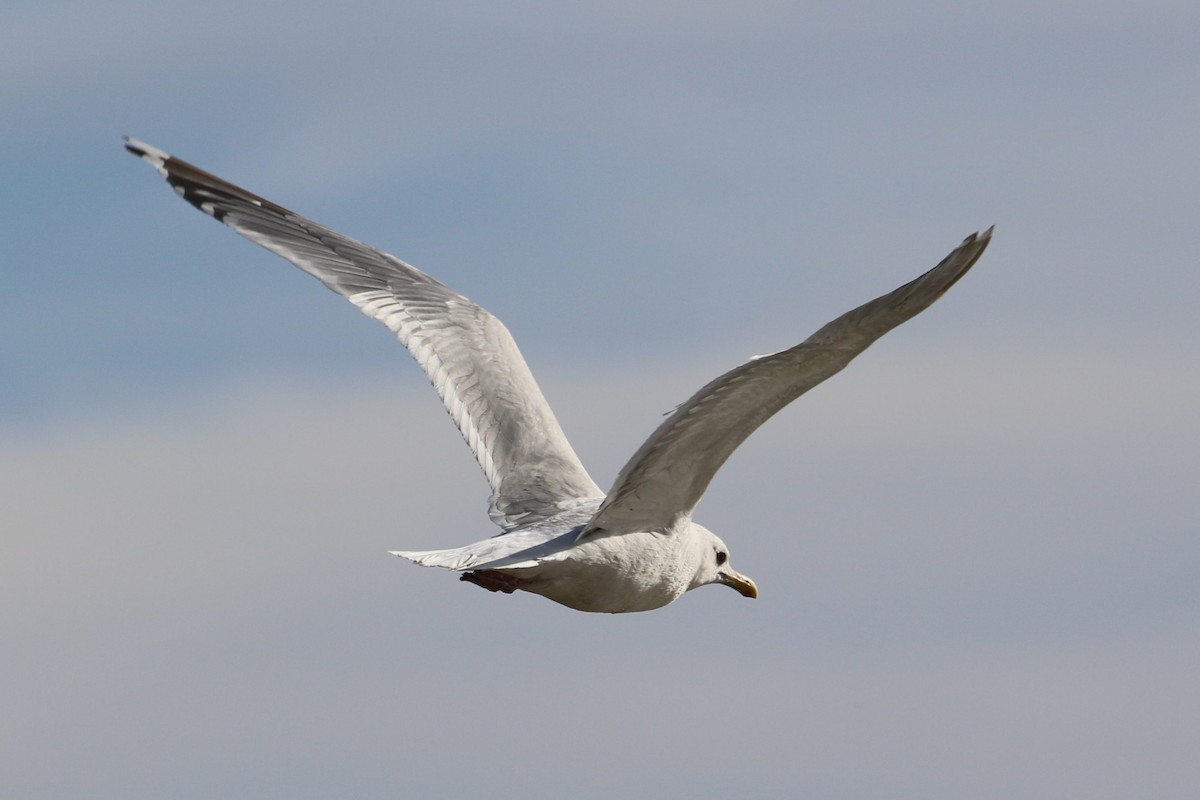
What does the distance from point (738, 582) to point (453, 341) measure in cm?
344

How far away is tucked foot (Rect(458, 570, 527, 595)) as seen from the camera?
1175 cm

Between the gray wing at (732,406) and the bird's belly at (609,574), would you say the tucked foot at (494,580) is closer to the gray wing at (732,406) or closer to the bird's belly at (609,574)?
the bird's belly at (609,574)

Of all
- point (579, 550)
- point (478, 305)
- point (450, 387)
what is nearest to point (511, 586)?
point (579, 550)

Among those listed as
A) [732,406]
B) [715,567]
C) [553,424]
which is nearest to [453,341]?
[553,424]

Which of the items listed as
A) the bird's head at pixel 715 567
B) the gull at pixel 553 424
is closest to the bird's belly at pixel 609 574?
the gull at pixel 553 424

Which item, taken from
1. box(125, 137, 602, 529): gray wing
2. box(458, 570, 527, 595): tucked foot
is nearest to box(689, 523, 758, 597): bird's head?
box(125, 137, 602, 529): gray wing

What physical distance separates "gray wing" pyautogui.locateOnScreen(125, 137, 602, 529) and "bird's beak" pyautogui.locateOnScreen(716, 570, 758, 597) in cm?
139

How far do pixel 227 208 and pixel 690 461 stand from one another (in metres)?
6.21

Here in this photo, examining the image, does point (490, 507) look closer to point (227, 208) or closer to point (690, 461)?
point (690, 461)

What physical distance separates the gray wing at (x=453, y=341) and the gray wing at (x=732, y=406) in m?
1.44

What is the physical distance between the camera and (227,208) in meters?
15.7

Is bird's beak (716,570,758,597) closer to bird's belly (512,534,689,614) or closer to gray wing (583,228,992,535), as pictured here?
bird's belly (512,534,689,614)

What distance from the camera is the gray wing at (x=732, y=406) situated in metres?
9.73

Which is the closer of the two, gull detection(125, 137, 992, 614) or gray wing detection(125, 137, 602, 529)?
gull detection(125, 137, 992, 614)
